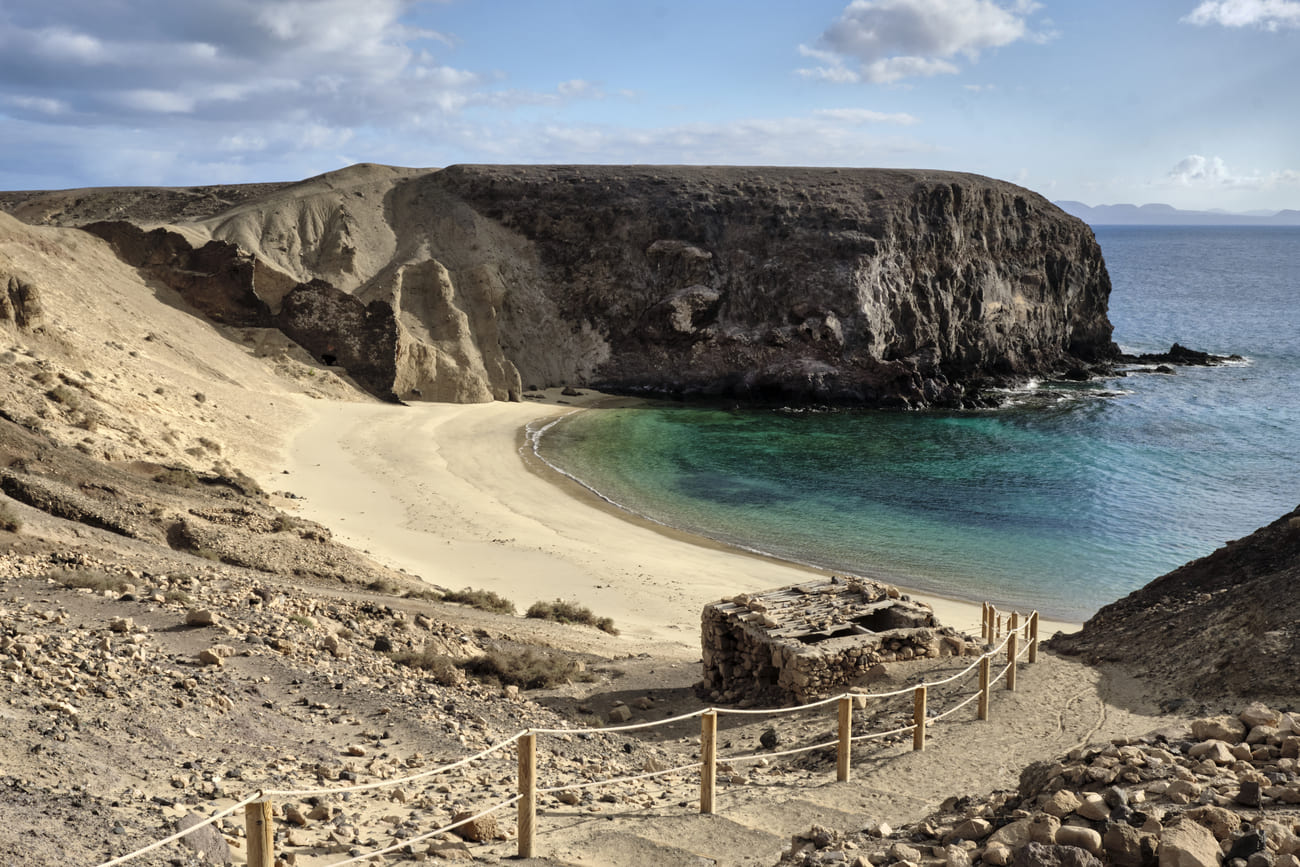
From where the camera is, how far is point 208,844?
650 centimetres

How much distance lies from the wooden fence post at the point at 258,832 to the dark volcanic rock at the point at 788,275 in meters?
47.7

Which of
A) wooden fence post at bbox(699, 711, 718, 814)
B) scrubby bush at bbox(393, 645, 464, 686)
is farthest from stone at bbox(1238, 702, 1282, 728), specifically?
scrubby bush at bbox(393, 645, 464, 686)

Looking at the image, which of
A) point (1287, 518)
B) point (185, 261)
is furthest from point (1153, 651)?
point (185, 261)

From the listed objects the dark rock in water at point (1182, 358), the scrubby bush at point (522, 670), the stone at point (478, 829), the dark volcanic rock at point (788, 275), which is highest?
the dark volcanic rock at point (788, 275)

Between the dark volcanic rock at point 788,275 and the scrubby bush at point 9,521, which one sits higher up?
the dark volcanic rock at point 788,275

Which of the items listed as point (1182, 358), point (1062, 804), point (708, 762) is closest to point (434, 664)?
point (708, 762)

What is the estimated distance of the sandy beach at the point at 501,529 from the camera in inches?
869

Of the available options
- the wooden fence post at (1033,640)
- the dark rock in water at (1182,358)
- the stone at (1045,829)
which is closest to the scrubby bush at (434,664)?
the stone at (1045,829)

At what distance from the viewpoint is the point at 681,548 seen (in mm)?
27406

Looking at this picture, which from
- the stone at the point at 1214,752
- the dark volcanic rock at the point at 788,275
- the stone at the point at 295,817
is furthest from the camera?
the dark volcanic rock at the point at 788,275

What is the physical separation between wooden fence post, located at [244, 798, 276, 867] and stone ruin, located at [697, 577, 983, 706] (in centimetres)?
848

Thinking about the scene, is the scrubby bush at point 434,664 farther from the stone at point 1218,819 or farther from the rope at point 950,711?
the stone at point 1218,819

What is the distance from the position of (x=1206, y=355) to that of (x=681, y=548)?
54238mm

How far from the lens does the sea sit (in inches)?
1061
